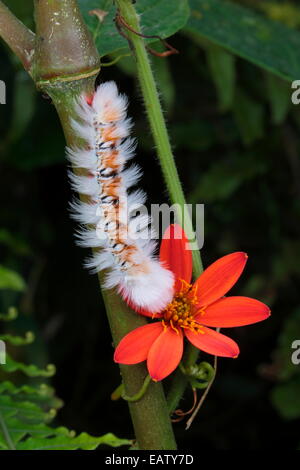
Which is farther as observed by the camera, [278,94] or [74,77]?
[278,94]

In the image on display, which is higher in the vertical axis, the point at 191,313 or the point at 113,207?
the point at 113,207

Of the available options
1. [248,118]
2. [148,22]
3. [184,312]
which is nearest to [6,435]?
[184,312]

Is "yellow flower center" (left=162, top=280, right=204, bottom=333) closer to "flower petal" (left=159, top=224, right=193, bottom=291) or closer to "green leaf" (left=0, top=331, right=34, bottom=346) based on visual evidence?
"flower petal" (left=159, top=224, right=193, bottom=291)

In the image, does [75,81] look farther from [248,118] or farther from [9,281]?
[248,118]

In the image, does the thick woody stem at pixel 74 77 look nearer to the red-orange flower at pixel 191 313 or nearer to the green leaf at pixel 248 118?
the red-orange flower at pixel 191 313

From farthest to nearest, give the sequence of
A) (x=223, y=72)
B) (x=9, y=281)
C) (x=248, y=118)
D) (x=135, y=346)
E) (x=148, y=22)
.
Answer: (x=248, y=118), (x=223, y=72), (x=9, y=281), (x=148, y=22), (x=135, y=346)

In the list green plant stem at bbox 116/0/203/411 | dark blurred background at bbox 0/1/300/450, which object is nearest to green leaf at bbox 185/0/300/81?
dark blurred background at bbox 0/1/300/450

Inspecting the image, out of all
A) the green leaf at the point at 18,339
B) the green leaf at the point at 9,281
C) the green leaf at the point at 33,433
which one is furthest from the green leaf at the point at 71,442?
the green leaf at the point at 9,281
